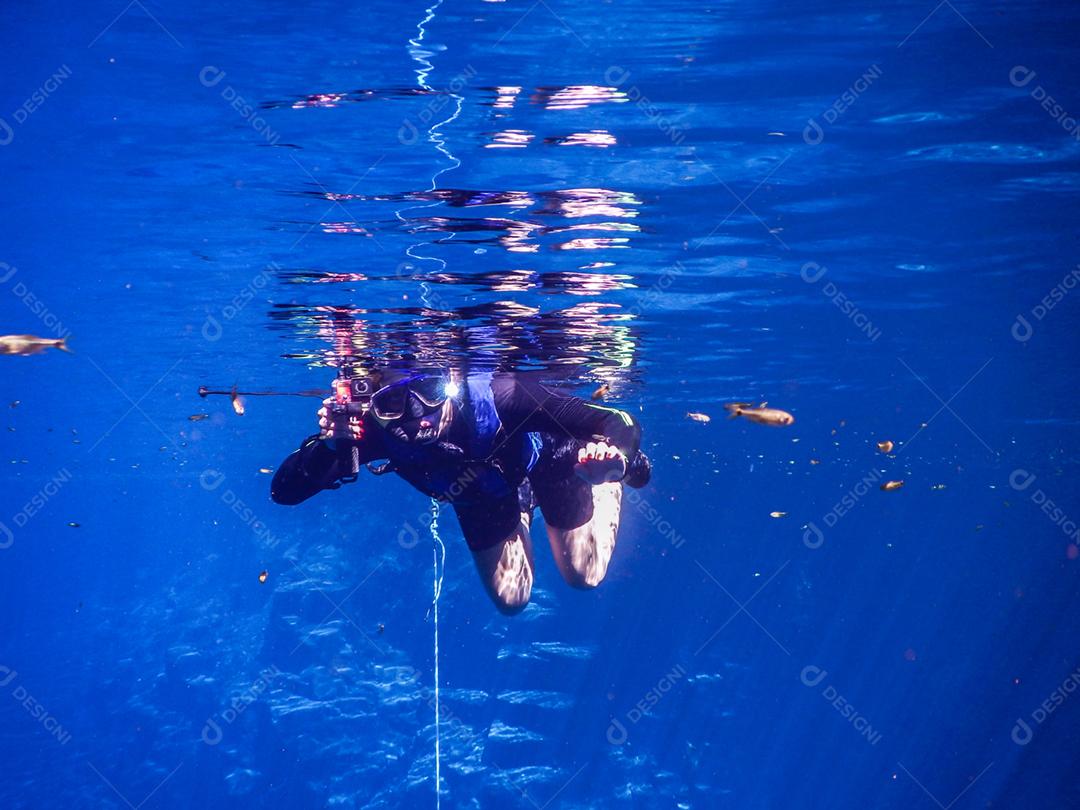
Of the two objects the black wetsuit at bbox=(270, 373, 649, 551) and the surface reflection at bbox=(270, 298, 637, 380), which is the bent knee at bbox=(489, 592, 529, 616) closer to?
the black wetsuit at bbox=(270, 373, 649, 551)

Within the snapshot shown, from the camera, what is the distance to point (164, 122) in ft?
29.3

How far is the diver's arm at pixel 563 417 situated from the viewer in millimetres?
7691

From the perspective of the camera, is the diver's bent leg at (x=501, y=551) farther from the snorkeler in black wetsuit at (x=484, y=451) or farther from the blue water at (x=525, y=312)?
the blue water at (x=525, y=312)

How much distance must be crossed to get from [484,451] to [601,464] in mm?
2101

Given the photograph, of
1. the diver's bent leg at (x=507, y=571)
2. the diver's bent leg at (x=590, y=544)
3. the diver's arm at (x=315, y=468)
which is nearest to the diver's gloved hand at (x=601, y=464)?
the diver's arm at (x=315, y=468)

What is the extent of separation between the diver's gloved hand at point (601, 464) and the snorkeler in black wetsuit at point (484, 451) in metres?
0.01

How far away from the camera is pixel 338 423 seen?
7859mm

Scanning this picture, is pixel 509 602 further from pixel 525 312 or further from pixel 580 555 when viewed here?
pixel 525 312

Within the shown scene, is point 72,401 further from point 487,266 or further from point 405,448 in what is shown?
point 405,448

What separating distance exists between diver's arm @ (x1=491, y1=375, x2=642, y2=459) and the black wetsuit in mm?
12

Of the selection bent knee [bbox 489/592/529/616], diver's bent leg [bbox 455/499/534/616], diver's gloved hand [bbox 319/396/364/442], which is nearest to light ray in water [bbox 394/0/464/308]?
diver's gloved hand [bbox 319/396/364/442]

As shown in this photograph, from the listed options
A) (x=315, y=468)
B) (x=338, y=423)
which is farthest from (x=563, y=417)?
(x=315, y=468)

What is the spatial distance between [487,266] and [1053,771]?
1372 inches

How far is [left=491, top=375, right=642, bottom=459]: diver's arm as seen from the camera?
25.2 feet
